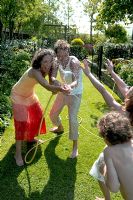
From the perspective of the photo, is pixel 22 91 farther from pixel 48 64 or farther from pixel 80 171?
pixel 80 171

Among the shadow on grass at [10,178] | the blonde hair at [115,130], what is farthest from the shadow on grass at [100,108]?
the blonde hair at [115,130]

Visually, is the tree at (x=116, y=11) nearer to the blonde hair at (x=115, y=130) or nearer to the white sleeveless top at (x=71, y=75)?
the white sleeveless top at (x=71, y=75)

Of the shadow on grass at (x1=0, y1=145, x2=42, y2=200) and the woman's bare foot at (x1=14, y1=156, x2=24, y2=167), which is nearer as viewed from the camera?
the shadow on grass at (x1=0, y1=145, x2=42, y2=200)

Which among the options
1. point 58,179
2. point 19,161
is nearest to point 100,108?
point 19,161

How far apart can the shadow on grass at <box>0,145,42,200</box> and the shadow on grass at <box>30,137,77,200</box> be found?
18 cm

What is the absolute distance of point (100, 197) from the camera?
4438 mm

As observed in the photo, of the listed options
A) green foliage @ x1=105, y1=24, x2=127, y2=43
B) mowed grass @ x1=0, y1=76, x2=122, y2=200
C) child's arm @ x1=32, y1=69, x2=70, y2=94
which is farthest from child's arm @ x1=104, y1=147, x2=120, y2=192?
green foliage @ x1=105, y1=24, x2=127, y2=43

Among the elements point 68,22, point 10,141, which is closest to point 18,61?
point 10,141

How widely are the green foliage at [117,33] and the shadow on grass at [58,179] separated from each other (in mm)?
22786

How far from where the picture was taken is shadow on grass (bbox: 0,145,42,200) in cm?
444

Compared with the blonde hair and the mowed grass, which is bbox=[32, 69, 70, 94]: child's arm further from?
the blonde hair

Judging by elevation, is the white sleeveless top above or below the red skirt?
above

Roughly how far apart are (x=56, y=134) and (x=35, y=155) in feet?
3.57

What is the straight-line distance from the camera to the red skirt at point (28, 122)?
17.4ft
